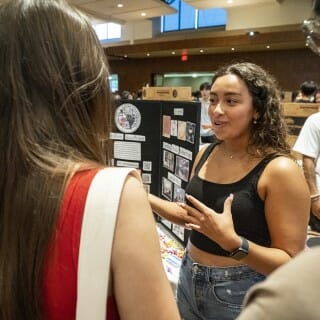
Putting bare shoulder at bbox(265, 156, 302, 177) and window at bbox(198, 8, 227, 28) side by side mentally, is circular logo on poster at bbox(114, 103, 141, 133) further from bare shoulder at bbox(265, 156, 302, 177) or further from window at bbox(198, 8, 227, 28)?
window at bbox(198, 8, 227, 28)

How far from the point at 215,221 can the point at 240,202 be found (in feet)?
0.53

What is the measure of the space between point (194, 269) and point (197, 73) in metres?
12.8

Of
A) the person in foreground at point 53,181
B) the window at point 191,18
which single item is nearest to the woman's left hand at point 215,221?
the person in foreground at point 53,181

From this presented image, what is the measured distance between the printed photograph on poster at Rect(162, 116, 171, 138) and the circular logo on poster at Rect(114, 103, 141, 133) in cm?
16

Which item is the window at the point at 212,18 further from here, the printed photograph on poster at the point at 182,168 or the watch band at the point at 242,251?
the watch band at the point at 242,251

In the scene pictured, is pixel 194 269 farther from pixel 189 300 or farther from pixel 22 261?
pixel 22 261

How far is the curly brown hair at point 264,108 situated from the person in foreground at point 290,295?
1.03 m

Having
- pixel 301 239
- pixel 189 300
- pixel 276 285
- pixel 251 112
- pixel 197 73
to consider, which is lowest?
pixel 189 300

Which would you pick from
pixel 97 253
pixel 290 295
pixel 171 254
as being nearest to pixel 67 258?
pixel 97 253

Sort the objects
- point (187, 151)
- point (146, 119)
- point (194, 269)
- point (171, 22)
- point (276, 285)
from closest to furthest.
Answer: point (276, 285)
point (194, 269)
point (187, 151)
point (146, 119)
point (171, 22)

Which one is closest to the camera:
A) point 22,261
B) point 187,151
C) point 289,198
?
point 22,261

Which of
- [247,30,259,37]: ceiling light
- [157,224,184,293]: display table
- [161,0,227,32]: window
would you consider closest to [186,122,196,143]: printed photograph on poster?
[157,224,184,293]: display table

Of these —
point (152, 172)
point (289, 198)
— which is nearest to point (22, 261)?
point (289, 198)

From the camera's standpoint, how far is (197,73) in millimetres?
13578
